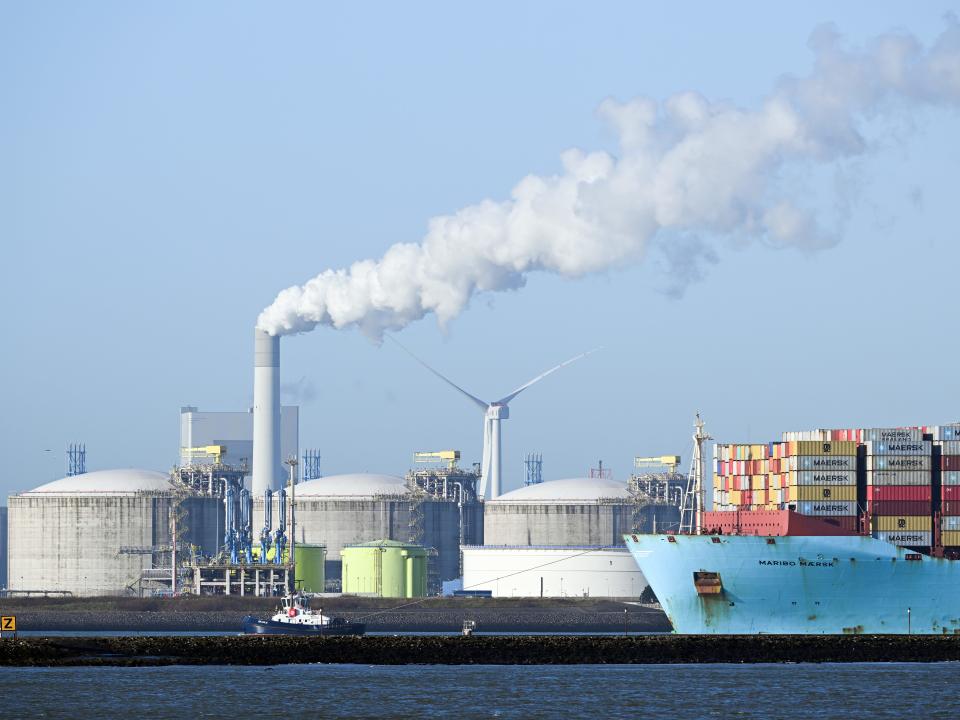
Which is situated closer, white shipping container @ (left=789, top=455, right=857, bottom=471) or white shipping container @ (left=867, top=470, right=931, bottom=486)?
white shipping container @ (left=789, top=455, right=857, bottom=471)

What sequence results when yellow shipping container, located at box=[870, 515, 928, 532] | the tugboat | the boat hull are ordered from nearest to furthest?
yellow shipping container, located at box=[870, 515, 928, 532]
the boat hull
the tugboat

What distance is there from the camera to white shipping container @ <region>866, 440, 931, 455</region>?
12656cm

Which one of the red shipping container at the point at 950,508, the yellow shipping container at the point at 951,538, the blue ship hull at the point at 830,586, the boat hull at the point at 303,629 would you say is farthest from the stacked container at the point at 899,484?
the boat hull at the point at 303,629

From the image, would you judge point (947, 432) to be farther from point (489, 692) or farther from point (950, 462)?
point (489, 692)

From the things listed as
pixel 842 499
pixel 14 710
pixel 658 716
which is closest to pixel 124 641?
pixel 14 710

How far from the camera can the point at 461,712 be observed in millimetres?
85000

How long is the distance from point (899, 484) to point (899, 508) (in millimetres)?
1468

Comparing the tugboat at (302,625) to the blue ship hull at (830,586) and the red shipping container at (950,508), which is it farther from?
the red shipping container at (950,508)

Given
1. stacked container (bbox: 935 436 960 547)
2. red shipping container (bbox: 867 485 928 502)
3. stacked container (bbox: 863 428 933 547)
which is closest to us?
stacked container (bbox: 935 436 960 547)

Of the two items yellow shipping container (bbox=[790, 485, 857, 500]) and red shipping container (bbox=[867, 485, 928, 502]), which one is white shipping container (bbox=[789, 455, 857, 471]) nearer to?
yellow shipping container (bbox=[790, 485, 857, 500])

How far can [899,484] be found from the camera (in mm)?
126250

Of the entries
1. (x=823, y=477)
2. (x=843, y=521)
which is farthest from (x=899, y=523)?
(x=823, y=477)

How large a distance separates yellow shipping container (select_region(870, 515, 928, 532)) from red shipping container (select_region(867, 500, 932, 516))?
0.81 feet

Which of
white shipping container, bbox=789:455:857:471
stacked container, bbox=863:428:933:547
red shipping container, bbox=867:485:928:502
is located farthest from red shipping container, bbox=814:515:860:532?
white shipping container, bbox=789:455:857:471
